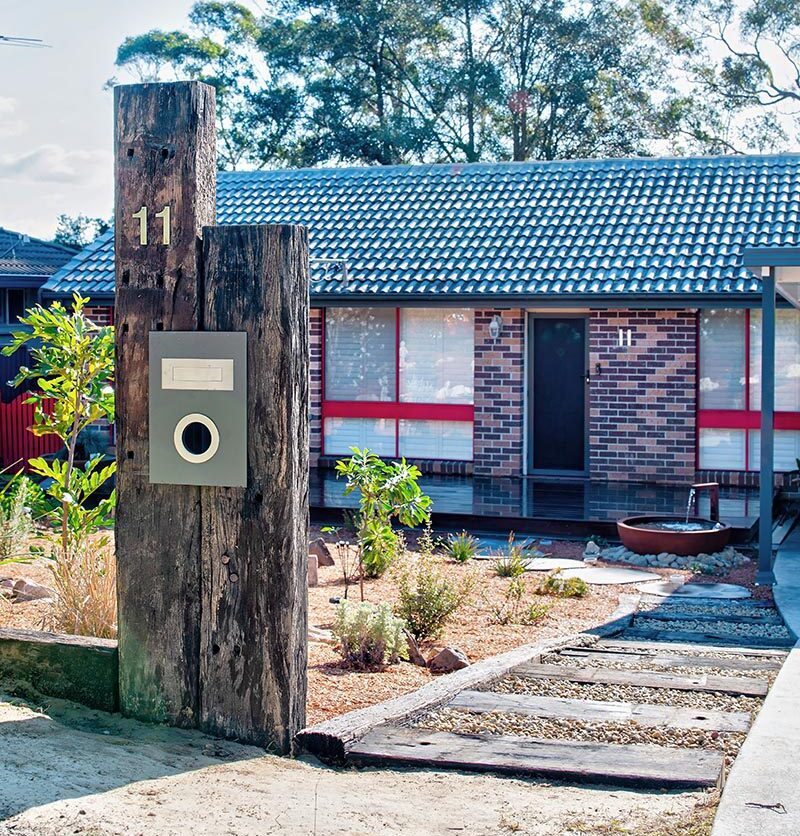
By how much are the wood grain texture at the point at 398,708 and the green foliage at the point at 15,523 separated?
12.4ft

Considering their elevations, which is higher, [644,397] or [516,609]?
[644,397]

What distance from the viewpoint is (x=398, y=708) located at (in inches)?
231

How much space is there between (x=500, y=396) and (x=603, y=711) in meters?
12.3

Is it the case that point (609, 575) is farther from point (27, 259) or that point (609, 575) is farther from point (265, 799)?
point (27, 259)

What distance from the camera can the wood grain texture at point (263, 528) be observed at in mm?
5547

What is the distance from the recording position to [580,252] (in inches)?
717

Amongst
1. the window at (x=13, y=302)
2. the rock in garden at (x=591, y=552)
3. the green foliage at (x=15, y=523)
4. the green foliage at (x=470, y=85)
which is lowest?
the rock in garden at (x=591, y=552)

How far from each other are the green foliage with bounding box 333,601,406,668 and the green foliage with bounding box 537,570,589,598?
3.31 metres

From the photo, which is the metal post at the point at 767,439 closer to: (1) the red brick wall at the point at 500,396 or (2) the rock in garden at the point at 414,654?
(2) the rock in garden at the point at 414,654

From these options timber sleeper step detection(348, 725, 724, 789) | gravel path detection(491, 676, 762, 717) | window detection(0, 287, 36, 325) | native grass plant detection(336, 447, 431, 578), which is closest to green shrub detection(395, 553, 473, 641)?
gravel path detection(491, 676, 762, 717)

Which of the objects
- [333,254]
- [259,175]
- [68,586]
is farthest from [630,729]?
[259,175]

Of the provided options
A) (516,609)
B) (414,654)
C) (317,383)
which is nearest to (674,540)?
(516,609)

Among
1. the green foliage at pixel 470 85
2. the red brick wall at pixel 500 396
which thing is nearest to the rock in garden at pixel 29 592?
the red brick wall at pixel 500 396

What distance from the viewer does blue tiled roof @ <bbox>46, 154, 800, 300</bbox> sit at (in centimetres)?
1756
